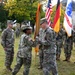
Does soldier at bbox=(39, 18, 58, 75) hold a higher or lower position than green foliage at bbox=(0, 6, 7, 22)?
lower

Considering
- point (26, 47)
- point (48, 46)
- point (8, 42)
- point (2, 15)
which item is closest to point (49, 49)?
point (48, 46)

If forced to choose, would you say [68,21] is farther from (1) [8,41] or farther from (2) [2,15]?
(2) [2,15]

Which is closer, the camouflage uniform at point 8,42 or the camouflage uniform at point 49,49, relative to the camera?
the camouflage uniform at point 49,49

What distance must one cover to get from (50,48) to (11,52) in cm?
210

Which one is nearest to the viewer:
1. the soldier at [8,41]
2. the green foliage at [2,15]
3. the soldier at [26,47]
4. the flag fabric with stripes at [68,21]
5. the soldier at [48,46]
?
the soldier at [48,46]

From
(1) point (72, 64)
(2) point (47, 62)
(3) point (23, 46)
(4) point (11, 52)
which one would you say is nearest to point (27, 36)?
(3) point (23, 46)

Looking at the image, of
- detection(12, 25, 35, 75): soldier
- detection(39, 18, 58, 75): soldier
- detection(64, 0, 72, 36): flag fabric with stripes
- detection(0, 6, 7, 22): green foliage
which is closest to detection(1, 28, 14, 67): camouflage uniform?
detection(12, 25, 35, 75): soldier

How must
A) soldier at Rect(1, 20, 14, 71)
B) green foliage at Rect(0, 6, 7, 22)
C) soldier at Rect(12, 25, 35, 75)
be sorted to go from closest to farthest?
soldier at Rect(12, 25, 35, 75)
soldier at Rect(1, 20, 14, 71)
green foliage at Rect(0, 6, 7, 22)

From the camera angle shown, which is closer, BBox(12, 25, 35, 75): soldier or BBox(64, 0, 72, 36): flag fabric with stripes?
BBox(12, 25, 35, 75): soldier

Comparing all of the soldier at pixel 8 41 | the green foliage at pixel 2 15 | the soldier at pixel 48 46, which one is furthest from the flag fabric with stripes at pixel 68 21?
the green foliage at pixel 2 15

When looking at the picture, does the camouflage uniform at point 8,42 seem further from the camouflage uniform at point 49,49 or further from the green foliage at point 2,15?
the green foliage at point 2,15

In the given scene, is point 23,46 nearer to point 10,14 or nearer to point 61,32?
point 61,32

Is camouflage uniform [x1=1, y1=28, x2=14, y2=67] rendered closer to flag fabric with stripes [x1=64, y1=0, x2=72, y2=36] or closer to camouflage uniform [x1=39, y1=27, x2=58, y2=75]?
camouflage uniform [x1=39, y1=27, x2=58, y2=75]

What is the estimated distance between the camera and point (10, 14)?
45344 mm
